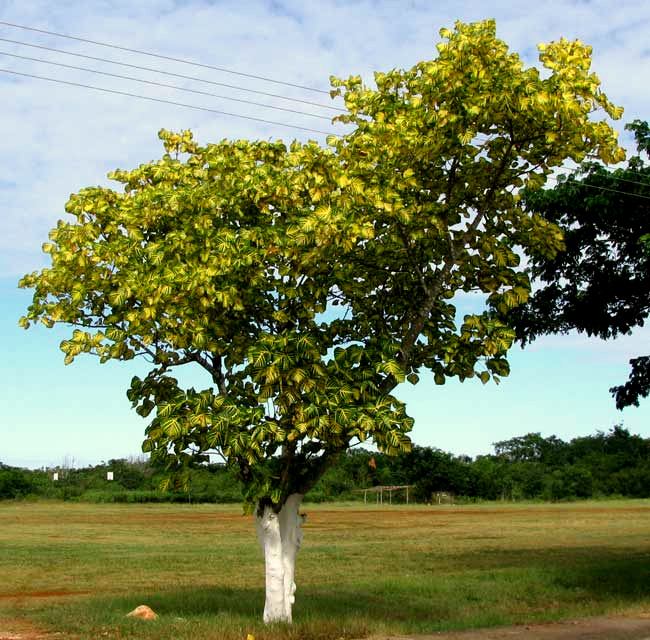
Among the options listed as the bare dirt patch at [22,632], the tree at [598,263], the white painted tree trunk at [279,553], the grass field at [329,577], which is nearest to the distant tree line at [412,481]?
the grass field at [329,577]

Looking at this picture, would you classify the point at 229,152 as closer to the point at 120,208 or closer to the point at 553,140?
the point at 120,208

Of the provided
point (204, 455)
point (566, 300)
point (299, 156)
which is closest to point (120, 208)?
point (299, 156)

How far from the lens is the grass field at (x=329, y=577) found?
48.4 feet

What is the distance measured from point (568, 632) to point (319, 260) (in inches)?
252

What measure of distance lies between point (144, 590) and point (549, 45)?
15.5 meters

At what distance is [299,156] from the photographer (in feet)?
42.4

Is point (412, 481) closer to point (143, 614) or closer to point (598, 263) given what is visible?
point (598, 263)

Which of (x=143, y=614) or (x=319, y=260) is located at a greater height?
(x=319, y=260)

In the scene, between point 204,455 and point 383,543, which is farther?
point 383,543

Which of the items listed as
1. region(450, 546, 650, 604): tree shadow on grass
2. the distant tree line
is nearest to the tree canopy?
region(450, 546, 650, 604): tree shadow on grass

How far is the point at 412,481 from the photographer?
96.8m

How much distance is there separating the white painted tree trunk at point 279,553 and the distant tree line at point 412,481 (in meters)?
Result: 74.6

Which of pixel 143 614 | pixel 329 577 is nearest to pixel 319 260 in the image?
pixel 143 614

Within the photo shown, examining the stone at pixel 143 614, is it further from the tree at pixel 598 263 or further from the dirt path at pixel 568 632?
the tree at pixel 598 263
